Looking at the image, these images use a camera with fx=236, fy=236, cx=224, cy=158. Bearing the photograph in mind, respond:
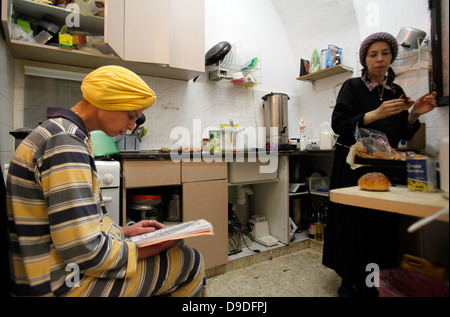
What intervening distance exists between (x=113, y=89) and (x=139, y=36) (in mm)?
1180

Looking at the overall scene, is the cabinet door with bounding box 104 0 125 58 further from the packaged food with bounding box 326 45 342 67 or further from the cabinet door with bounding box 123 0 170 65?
the packaged food with bounding box 326 45 342 67

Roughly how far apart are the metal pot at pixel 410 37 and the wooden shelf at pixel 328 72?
170cm

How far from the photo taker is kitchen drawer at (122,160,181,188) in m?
1.35

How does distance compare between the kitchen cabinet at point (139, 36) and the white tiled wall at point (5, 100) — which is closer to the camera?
the white tiled wall at point (5, 100)

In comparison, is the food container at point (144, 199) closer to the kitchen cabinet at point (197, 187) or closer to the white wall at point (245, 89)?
the kitchen cabinet at point (197, 187)

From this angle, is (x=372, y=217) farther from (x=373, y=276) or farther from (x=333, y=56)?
(x=333, y=56)

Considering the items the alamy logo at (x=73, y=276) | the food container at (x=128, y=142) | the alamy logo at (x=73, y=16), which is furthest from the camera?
the food container at (x=128, y=142)

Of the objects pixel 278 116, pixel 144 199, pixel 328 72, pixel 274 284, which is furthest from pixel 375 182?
pixel 328 72

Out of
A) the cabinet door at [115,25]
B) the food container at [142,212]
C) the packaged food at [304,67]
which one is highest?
the packaged food at [304,67]

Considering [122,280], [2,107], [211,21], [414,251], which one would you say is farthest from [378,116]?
[211,21]

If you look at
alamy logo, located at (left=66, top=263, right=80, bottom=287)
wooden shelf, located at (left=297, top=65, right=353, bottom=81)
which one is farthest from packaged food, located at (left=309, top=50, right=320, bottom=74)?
alamy logo, located at (left=66, top=263, right=80, bottom=287)

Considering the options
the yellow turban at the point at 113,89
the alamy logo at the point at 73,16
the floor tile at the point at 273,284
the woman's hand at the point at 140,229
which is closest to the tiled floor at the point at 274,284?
the floor tile at the point at 273,284

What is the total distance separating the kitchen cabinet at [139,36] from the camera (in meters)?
1.39

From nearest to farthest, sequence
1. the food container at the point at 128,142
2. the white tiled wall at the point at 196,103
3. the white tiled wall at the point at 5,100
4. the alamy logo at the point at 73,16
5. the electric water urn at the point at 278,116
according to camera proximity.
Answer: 1. the white tiled wall at the point at 5,100
2. the alamy logo at the point at 73,16
3. the white tiled wall at the point at 196,103
4. the food container at the point at 128,142
5. the electric water urn at the point at 278,116
